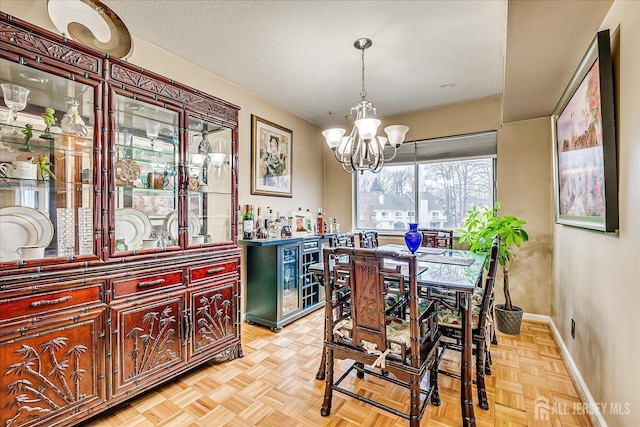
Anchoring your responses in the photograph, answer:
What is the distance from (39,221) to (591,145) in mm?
3232

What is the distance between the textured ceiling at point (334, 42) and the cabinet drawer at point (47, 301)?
189 centimetres

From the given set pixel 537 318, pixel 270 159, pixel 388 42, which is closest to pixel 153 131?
pixel 270 159

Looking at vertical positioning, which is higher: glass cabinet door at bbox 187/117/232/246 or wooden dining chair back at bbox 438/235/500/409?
glass cabinet door at bbox 187/117/232/246

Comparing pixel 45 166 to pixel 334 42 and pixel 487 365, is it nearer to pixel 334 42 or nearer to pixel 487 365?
pixel 334 42

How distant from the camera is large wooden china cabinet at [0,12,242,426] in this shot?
58.1 inches

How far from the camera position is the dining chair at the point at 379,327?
1.52m

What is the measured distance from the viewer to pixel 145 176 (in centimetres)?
210

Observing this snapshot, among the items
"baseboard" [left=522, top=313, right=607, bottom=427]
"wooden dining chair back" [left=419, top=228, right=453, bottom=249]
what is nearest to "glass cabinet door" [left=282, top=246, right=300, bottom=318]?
"wooden dining chair back" [left=419, top=228, right=453, bottom=249]

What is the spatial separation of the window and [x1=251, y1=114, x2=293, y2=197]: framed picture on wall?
1.26 m

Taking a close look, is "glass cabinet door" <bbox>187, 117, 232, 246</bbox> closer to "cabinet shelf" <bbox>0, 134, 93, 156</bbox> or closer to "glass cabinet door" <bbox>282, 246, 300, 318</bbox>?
"cabinet shelf" <bbox>0, 134, 93, 156</bbox>

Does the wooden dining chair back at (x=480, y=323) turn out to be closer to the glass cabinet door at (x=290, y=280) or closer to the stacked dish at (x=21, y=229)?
the glass cabinet door at (x=290, y=280)

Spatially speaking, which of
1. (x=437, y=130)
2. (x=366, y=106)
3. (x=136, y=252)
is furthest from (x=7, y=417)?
(x=437, y=130)

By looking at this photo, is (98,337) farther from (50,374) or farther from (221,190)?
(221,190)

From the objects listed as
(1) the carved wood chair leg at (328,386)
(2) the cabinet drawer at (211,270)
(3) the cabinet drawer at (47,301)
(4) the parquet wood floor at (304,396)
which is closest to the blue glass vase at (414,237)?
(4) the parquet wood floor at (304,396)
